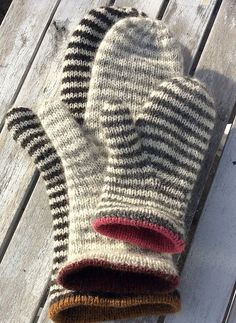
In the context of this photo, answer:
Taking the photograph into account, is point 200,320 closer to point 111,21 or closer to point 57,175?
point 57,175

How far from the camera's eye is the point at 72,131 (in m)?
1.31

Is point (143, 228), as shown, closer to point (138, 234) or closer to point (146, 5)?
point (138, 234)

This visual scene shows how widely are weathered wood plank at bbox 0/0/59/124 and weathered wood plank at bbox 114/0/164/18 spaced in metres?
0.17

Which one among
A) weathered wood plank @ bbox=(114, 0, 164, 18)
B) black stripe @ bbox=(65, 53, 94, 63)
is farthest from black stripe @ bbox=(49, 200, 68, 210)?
weathered wood plank @ bbox=(114, 0, 164, 18)

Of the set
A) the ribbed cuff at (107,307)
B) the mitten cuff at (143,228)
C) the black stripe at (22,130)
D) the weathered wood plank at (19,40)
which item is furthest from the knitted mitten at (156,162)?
the weathered wood plank at (19,40)

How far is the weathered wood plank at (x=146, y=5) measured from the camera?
1465 mm

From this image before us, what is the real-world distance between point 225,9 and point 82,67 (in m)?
0.37

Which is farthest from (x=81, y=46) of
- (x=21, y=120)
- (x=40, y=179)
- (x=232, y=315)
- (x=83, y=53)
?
(x=232, y=315)

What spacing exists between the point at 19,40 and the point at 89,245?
55 centimetres

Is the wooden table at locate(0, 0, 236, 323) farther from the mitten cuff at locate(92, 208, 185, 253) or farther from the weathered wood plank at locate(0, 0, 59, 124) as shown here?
the mitten cuff at locate(92, 208, 185, 253)

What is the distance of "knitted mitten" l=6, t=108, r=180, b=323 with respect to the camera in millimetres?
1213

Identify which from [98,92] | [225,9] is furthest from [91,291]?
[225,9]

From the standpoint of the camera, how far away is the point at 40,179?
1381 mm

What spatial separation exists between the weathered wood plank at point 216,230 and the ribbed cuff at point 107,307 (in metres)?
0.06
